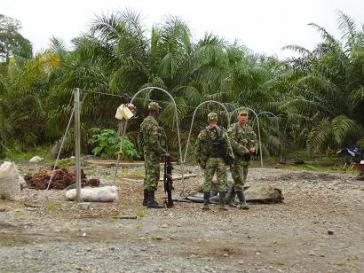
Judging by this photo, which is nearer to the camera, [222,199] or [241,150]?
[241,150]

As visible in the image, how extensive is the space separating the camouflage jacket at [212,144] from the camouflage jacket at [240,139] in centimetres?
16

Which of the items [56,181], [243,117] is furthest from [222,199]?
[56,181]

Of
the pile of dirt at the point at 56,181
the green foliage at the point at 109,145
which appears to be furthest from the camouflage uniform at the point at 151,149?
the green foliage at the point at 109,145

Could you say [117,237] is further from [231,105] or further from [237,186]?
[231,105]

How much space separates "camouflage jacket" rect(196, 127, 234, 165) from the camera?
9281 millimetres

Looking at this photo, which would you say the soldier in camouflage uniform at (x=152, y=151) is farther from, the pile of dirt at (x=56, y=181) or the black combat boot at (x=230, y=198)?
the pile of dirt at (x=56, y=181)

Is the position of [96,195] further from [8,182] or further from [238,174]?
[238,174]

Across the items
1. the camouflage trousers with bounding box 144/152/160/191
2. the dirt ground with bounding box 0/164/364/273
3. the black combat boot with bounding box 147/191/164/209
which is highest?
the camouflage trousers with bounding box 144/152/160/191

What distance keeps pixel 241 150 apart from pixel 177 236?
2.61m

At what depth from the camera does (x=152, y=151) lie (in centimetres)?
952

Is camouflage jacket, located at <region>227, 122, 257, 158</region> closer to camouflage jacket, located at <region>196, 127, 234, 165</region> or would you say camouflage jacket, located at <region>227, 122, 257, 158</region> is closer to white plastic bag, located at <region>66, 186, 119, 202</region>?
camouflage jacket, located at <region>196, 127, 234, 165</region>

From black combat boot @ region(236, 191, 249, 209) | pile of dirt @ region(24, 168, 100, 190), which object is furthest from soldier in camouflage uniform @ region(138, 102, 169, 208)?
pile of dirt @ region(24, 168, 100, 190)

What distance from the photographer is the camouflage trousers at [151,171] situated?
948 centimetres

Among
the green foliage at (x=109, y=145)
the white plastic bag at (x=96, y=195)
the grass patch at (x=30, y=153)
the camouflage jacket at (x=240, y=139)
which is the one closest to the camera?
the camouflage jacket at (x=240, y=139)
